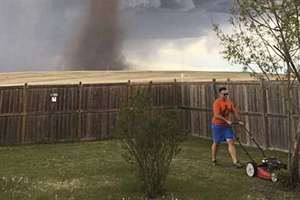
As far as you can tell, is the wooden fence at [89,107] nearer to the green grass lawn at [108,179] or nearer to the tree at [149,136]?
the green grass lawn at [108,179]

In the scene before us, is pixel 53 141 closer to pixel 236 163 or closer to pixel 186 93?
pixel 186 93

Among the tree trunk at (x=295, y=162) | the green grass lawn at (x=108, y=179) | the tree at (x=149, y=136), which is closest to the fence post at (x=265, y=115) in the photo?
the green grass lawn at (x=108, y=179)

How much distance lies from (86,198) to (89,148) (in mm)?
6805

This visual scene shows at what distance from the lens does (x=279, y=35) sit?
717cm

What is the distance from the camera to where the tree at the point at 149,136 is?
6.62 m

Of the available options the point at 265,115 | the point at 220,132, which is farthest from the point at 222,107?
the point at 265,115

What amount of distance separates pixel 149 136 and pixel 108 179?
222 cm

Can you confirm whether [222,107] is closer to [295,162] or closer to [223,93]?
[223,93]

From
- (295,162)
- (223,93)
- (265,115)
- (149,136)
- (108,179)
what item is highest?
(223,93)

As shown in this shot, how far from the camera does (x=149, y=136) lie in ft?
21.6

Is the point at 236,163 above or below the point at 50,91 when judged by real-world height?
below

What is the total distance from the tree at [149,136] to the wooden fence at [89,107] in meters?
6.87

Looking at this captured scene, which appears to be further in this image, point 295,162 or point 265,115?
point 265,115

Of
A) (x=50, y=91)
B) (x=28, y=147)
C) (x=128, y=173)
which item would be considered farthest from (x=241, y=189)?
(x=50, y=91)
